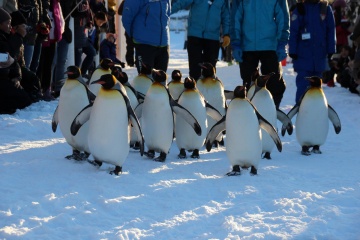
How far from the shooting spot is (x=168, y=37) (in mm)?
7691

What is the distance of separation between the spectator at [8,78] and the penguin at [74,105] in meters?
2.00

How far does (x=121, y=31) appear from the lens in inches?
651

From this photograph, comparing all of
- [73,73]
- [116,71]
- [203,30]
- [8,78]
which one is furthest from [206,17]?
[73,73]

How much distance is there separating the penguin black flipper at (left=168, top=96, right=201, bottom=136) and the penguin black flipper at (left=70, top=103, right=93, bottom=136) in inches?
30.0

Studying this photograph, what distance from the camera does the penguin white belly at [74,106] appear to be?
554 cm

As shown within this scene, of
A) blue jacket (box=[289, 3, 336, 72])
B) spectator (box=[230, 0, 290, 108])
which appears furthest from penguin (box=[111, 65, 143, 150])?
blue jacket (box=[289, 3, 336, 72])

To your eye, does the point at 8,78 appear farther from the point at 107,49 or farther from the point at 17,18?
the point at 107,49

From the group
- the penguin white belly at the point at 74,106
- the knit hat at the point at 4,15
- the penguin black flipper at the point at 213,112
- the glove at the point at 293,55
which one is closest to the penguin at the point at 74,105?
the penguin white belly at the point at 74,106

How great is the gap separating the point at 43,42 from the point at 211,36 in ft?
7.22

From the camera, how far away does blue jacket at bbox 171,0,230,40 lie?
7809mm

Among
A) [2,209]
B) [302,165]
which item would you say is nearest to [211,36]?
[302,165]

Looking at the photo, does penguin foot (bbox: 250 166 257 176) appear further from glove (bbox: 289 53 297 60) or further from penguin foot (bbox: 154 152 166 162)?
Result: glove (bbox: 289 53 297 60)

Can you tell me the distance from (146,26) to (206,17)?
2.57 ft

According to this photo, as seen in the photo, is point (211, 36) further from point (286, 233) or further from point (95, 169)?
point (286, 233)
